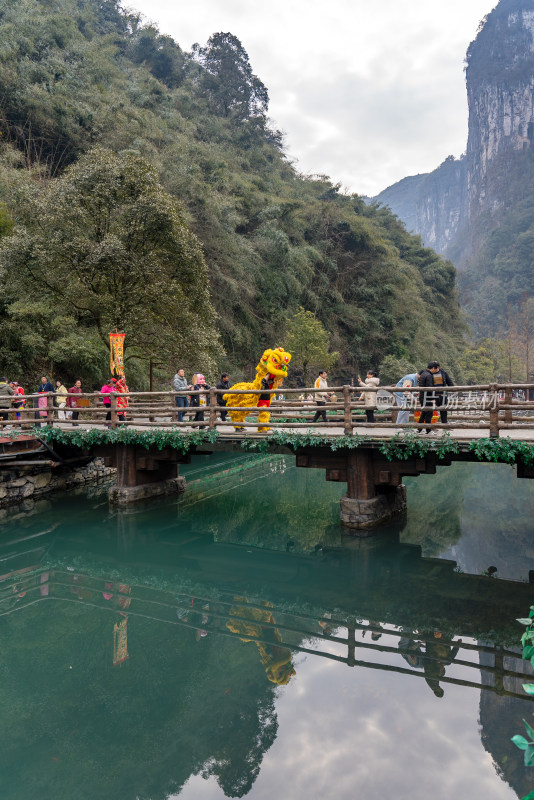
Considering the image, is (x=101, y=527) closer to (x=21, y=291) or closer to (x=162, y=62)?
(x=21, y=291)

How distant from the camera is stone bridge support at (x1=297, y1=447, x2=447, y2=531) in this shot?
30.5ft

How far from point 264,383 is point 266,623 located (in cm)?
476

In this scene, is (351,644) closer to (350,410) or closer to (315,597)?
(315,597)

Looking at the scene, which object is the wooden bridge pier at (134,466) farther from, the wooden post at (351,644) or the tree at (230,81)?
the tree at (230,81)

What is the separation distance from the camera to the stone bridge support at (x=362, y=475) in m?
9.28

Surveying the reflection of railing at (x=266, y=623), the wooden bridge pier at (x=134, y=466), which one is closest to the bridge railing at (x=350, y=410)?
the wooden bridge pier at (x=134, y=466)

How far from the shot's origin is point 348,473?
952 centimetres

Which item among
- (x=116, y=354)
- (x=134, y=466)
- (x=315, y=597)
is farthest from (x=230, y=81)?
(x=315, y=597)

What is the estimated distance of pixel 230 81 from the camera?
44.4 meters

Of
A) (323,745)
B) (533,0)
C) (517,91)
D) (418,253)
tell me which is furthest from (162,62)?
(533,0)

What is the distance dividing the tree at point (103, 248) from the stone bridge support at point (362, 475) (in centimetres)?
806

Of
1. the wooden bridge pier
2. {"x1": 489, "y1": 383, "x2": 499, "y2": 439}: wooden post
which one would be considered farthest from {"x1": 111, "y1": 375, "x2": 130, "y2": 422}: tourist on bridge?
{"x1": 489, "y1": 383, "x2": 499, "y2": 439}: wooden post

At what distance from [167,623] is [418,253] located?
4571 centimetres

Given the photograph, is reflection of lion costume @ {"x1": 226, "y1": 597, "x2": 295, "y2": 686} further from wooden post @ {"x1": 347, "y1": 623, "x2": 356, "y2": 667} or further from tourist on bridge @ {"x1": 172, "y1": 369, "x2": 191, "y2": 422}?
tourist on bridge @ {"x1": 172, "y1": 369, "x2": 191, "y2": 422}
